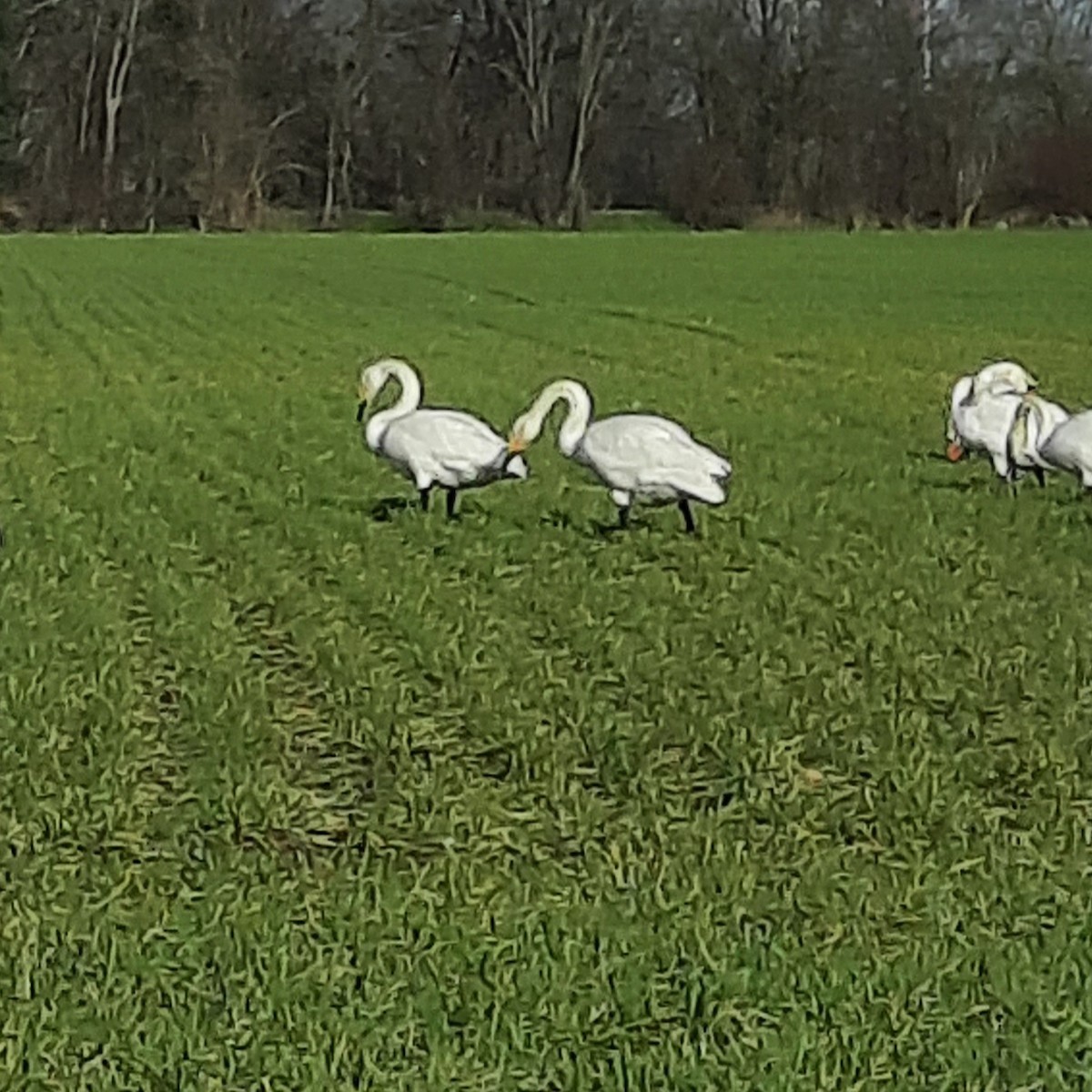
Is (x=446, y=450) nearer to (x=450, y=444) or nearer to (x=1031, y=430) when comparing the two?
(x=450, y=444)

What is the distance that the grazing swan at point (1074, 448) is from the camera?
35.6ft

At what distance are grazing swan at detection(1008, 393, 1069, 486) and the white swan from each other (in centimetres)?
12

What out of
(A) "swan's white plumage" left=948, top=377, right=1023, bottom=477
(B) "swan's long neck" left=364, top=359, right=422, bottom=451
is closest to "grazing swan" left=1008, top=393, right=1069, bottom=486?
(A) "swan's white plumage" left=948, top=377, right=1023, bottom=477

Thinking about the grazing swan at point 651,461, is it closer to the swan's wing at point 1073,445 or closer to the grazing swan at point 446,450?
the grazing swan at point 446,450

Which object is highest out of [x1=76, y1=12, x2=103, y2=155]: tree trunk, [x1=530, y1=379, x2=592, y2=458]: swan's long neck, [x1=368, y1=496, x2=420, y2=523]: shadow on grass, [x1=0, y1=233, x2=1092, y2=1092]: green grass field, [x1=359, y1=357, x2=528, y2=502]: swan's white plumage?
[x1=76, y1=12, x2=103, y2=155]: tree trunk

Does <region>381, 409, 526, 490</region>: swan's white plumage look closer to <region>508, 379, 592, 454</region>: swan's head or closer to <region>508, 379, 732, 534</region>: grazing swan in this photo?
<region>508, 379, 592, 454</region>: swan's head

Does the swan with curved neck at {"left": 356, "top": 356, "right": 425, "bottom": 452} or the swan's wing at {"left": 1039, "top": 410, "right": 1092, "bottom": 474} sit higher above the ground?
the swan's wing at {"left": 1039, "top": 410, "right": 1092, "bottom": 474}

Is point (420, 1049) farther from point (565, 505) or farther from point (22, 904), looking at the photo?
point (565, 505)

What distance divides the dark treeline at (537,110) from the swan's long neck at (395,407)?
65.0m

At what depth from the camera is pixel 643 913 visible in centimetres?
527

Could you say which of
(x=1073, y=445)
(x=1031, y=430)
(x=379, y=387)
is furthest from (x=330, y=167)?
(x=1073, y=445)

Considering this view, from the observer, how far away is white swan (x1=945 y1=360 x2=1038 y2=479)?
1230 centimetres

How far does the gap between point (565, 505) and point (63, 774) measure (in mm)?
5555

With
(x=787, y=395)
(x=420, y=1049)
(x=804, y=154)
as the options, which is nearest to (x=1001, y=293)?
(x=787, y=395)
